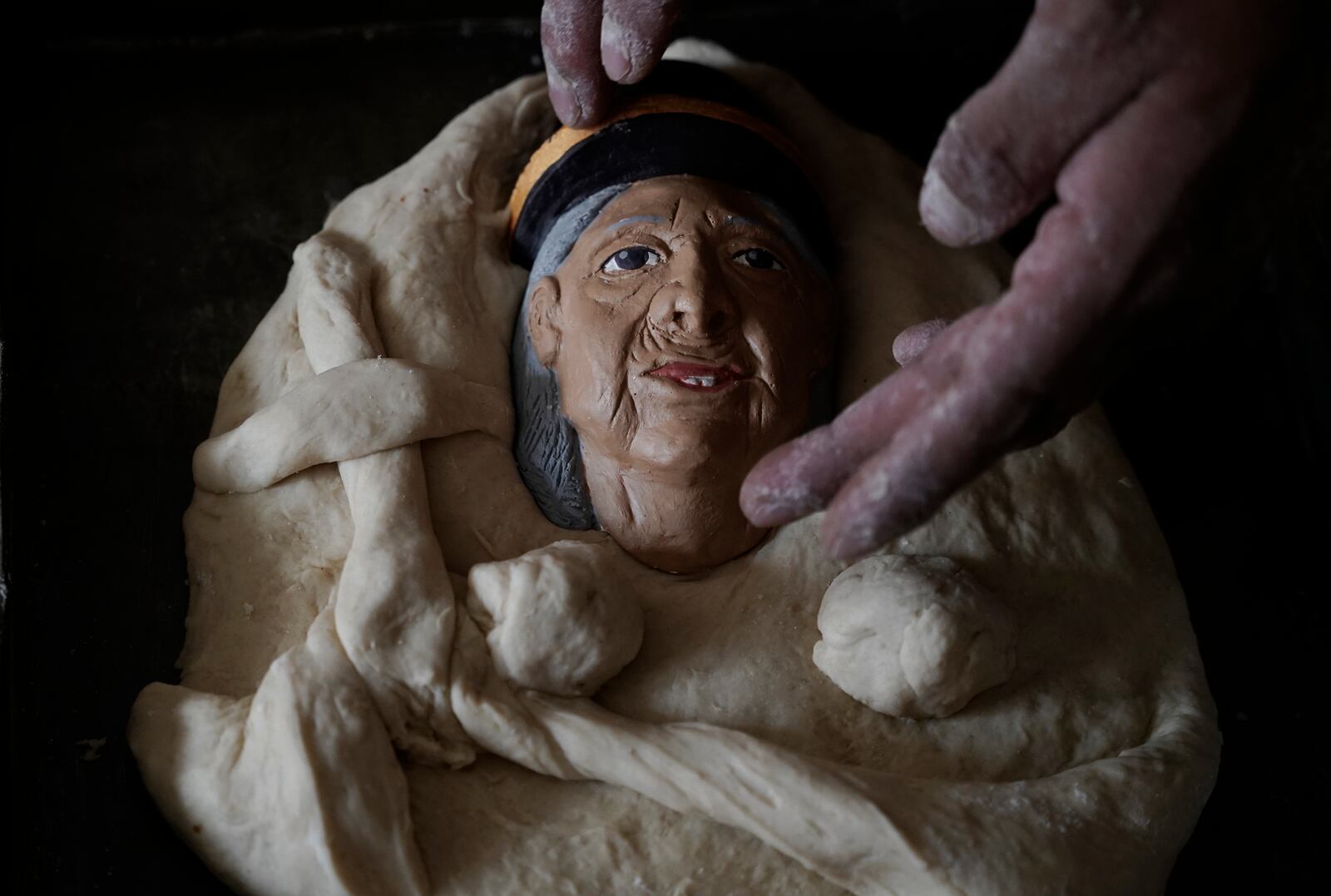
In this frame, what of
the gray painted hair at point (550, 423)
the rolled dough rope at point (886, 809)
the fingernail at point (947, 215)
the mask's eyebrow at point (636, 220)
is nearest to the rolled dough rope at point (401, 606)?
the rolled dough rope at point (886, 809)

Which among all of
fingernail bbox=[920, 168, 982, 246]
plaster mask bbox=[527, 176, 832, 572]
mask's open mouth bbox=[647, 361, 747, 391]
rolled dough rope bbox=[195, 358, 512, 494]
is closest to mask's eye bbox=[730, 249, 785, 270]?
plaster mask bbox=[527, 176, 832, 572]

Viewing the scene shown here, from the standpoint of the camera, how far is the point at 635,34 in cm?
248

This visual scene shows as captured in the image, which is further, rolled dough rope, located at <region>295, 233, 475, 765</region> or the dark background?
the dark background

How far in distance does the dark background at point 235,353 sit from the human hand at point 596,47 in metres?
0.93

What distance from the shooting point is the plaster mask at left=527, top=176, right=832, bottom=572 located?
237cm

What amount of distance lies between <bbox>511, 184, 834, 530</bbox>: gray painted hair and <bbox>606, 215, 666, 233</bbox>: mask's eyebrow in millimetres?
105

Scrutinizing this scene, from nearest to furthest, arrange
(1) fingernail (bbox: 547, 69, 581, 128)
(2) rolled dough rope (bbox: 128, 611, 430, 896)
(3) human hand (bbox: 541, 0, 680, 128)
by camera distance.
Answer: (2) rolled dough rope (bbox: 128, 611, 430, 896), (3) human hand (bbox: 541, 0, 680, 128), (1) fingernail (bbox: 547, 69, 581, 128)

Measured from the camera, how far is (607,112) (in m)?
2.71

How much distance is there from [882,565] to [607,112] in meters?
1.12

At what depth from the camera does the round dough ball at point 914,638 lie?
2148 millimetres

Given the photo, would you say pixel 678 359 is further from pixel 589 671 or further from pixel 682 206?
pixel 589 671

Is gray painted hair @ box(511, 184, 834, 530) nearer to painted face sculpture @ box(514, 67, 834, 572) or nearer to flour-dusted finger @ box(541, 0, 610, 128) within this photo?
painted face sculpture @ box(514, 67, 834, 572)

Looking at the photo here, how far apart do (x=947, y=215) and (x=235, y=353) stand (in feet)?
6.32

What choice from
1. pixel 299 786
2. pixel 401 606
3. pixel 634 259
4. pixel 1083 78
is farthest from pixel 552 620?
pixel 1083 78
